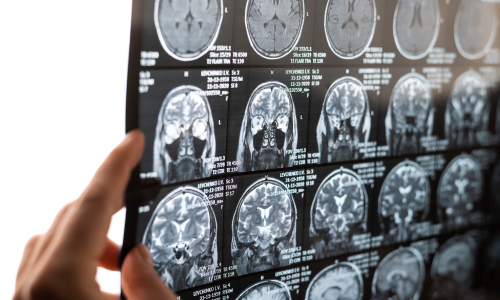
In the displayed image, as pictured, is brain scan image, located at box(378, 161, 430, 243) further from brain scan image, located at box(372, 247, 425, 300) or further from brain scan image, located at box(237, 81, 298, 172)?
brain scan image, located at box(237, 81, 298, 172)

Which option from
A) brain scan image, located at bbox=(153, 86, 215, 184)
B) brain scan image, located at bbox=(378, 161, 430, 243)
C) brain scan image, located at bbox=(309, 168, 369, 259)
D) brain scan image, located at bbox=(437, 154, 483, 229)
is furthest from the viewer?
brain scan image, located at bbox=(437, 154, 483, 229)

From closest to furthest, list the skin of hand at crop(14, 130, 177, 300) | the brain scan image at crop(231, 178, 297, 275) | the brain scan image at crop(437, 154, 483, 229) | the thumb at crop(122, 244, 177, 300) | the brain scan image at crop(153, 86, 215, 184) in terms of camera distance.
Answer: the skin of hand at crop(14, 130, 177, 300) < the thumb at crop(122, 244, 177, 300) < the brain scan image at crop(153, 86, 215, 184) < the brain scan image at crop(231, 178, 297, 275) < the brain scan image at crop(437, 154, 483, 229)

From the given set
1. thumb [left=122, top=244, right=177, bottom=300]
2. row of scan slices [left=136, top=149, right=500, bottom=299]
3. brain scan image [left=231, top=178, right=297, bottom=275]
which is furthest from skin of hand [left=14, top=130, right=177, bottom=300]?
brain scan image [left=231, top=178, right=297, bottom=275]

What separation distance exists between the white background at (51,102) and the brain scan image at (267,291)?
1.37 feet

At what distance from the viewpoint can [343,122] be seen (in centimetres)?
103

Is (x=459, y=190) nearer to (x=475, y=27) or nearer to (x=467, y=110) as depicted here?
(x=467, y=110)

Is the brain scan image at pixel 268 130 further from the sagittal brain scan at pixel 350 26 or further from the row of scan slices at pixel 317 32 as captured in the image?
the sagittal brain scan at pixel 350 26

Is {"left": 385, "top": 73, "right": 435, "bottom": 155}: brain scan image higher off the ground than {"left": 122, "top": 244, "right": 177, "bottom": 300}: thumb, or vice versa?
{"left": 385, "top": 73, "right": 435, "bottom": 155}: brain scan image

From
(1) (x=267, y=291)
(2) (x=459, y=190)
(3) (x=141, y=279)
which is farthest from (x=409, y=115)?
(3) (x=141, y=279)

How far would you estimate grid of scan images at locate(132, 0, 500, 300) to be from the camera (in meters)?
0.83

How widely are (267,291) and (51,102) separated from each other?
59 centimetres

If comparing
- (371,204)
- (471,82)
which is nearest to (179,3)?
(371,204)

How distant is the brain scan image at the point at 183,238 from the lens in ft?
2.73

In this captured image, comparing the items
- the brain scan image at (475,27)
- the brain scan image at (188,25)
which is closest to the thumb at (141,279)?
the brain scan image at (188,25)
